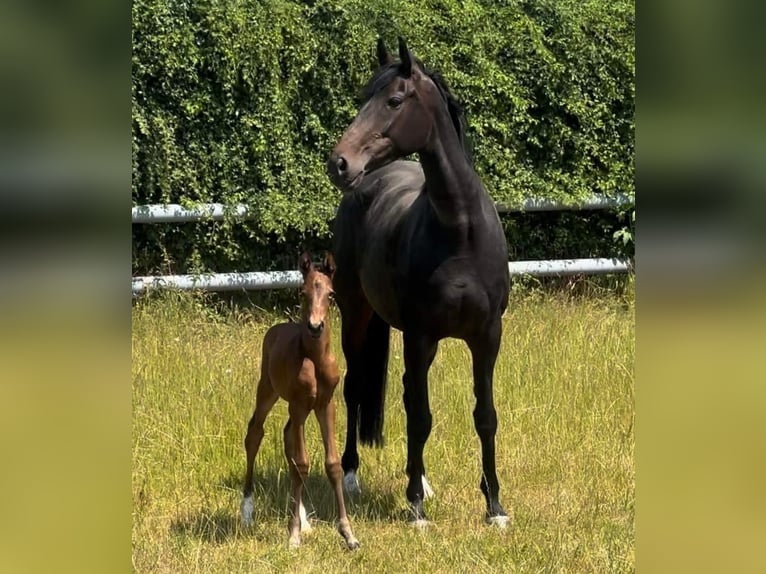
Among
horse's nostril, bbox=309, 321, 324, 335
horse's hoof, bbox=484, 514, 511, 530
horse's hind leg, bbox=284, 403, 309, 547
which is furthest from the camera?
horse's hoof, bbox=484, 514, 511, 530

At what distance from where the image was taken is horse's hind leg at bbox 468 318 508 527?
4.13 metres

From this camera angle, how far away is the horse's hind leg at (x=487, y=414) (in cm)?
413

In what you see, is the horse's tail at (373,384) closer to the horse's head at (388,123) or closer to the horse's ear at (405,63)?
the horse's head at (388,123)

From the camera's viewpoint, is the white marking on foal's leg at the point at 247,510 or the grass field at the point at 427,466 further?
the white marking on foal's leg at the point at 247,510

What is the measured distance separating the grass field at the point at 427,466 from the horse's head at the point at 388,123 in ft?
5.74

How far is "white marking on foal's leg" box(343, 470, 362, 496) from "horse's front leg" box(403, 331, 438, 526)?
61 cm

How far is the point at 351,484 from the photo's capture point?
4.81 m

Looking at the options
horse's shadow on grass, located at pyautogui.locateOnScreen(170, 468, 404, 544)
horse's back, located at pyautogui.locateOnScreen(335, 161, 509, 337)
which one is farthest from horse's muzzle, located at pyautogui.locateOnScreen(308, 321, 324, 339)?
horse's shadow on grass, located at pyautogui.locateOnScreen(170, 468, 404, 544)

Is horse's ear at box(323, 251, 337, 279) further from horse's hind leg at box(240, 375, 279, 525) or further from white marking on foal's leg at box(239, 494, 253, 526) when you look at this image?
white marking on foal's leg at box(239, 494, 253, 526)

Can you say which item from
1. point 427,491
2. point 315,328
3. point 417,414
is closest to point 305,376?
point 315,328

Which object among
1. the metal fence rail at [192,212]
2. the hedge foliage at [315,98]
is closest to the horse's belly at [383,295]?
the metal fence rail at [192,212]
